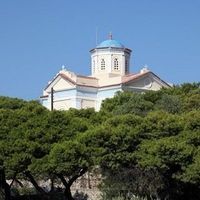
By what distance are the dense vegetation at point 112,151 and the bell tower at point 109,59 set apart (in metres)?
30.8

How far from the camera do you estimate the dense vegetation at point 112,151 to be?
27.7 m

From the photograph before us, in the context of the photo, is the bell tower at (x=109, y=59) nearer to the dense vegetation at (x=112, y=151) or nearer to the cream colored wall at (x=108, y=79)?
the cream colored wall at (x=108, y=79)

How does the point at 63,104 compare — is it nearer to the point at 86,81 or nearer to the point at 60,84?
the point at 60,84

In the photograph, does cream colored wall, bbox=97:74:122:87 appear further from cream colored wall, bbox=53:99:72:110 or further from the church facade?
cream colored wall, bbox=53:99:72:110

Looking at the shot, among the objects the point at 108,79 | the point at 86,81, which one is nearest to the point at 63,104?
the point at 86,81

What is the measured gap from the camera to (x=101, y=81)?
6053cm

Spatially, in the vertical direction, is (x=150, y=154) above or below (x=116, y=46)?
below

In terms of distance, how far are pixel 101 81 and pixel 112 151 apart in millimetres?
32449

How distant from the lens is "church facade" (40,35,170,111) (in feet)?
193

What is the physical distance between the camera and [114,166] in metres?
28.1

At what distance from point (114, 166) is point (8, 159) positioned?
4652mm

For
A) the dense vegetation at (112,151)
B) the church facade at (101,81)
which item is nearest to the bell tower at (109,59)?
the church facade at (101,81)

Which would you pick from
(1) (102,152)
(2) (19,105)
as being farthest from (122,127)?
(2) (19,105)

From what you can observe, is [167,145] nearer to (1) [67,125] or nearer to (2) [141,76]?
(1) [67,125]
